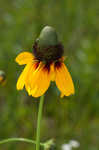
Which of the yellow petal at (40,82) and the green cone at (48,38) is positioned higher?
the green cone at (48,38)

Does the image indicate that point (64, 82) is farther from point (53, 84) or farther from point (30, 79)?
point (53, 84)

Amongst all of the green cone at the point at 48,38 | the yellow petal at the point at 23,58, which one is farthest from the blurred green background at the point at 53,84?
the green cone at the point at 48,38

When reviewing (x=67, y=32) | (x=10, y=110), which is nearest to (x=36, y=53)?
(x=10, y=110)

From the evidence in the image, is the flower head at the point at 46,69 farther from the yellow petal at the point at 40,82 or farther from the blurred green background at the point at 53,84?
the blurred green background at the point at 53,84

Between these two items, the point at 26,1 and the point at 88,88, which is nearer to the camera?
the point at 88,88

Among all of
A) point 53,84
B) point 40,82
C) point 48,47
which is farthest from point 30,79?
point 53,84

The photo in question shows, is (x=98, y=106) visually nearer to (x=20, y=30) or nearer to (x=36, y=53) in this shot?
(x=20, y=30)

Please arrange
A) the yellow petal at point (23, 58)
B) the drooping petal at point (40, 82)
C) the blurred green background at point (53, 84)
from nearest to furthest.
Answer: the drooping petal at point (40, 82) < the yellow petal at point (23, 58) < the blurred green background at point (53, 84)
